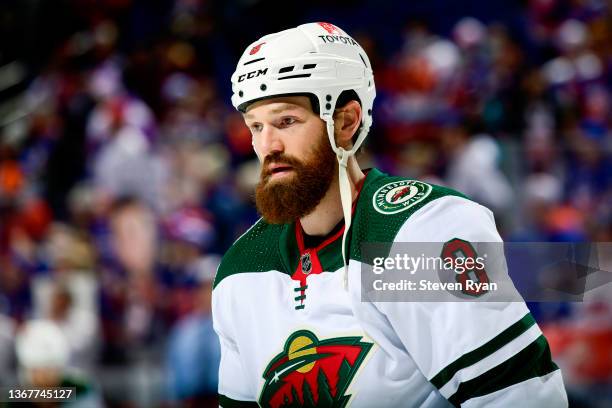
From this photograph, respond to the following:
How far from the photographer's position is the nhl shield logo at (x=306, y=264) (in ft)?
7.70

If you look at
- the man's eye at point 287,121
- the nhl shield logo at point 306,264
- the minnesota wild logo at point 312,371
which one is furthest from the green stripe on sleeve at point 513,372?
the man's eye at point 287,121

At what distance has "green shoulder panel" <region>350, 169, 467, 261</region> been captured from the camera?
2.18 m

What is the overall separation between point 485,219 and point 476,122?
14.1 ft

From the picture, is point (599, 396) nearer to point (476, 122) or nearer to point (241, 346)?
point (241, 346)

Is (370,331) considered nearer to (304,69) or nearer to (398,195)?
(398,195)

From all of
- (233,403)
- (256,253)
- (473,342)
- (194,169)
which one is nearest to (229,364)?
(233,403)

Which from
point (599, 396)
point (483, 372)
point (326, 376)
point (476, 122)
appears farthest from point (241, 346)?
point (476, 122)

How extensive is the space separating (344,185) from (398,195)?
0.44 feet

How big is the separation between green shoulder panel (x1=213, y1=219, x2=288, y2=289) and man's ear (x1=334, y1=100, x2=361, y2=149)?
0.29 m

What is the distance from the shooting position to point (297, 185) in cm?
229

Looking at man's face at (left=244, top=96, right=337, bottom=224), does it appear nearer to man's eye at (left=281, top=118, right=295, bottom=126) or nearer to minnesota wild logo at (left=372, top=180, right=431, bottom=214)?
man's eye at (left=281, top=118, right=295, bottom=126)

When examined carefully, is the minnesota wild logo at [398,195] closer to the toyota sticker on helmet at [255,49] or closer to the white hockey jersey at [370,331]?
the white hockey jersey at [370,331]

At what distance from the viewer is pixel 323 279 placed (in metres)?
2.29

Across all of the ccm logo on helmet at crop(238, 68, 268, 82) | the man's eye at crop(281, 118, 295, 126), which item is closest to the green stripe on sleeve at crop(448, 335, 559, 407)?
the man's eye at crop(281, 118, 295, 126)
